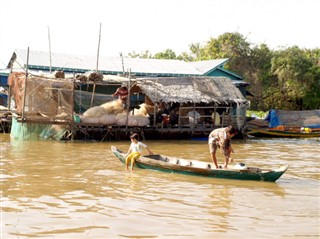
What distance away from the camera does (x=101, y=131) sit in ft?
62.7

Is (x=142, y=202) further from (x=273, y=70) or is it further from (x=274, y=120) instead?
(x=273, y=70)

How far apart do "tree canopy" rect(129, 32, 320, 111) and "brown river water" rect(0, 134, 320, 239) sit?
17.7m

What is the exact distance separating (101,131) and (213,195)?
1066 centimetres

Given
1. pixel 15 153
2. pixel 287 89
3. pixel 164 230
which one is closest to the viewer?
pixel 164 230

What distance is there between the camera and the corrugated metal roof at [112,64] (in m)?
25.7

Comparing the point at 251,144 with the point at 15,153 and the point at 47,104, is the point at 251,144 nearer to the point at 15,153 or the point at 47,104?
the point at 47,104

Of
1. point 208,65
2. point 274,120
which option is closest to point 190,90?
point 274,120

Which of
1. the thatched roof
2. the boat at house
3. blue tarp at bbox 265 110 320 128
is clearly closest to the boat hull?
the boat at house

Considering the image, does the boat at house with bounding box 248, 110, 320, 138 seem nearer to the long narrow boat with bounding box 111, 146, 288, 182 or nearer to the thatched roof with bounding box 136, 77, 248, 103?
the thatched roof with bounding box 136, 77, 248, 103

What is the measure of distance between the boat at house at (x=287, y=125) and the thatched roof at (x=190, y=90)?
3020 millimetres

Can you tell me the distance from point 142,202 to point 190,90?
13296mm

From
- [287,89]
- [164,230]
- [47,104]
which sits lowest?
[164,230]

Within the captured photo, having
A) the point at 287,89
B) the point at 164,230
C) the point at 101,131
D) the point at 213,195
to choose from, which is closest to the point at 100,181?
the point at 213,195

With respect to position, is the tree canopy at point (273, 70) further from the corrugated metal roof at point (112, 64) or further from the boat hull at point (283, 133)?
the boat hull at point (283, 133)
